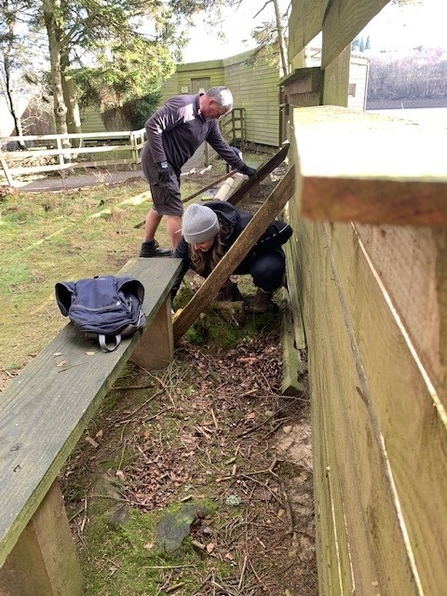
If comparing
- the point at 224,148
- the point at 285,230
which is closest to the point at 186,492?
the point at 285,230

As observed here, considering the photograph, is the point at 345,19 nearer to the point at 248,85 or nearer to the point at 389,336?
the point at 389,336

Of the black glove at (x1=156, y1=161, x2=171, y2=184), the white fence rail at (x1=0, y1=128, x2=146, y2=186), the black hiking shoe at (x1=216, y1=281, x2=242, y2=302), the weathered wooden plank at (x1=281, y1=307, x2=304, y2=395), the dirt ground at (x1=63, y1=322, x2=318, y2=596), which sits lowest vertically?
the dirt ground at (x1=63, y1=322, x2=318, y2=596)

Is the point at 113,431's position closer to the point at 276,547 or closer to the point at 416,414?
the point at 276,547

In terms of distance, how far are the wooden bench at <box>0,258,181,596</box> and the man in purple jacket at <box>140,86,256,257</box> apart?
2.76 metres

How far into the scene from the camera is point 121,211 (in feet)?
28.3

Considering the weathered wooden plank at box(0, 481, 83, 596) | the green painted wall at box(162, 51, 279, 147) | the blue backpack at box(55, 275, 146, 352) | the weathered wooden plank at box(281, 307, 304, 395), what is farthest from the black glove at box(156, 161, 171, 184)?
the green painted wall at box(162, 51, 279, 147)

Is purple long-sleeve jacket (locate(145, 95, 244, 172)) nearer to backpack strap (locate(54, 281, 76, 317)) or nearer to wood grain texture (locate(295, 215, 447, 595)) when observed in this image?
backpack strap (locate(54, 281, 76, 317))

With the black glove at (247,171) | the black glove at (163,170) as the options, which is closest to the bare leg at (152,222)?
the black glove at (163,170)

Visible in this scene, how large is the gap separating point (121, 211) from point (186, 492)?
22.3 feet

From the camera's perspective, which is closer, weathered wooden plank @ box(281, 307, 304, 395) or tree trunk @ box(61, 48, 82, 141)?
weathered wooden plank @ box(281, 307, 304, 395)

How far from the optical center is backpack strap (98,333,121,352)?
253 cm

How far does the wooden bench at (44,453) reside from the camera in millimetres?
1641

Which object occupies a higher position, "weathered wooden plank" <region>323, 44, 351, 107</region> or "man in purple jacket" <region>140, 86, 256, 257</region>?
"weathered wooden plank" <region>323, 44, 351, 107</region>

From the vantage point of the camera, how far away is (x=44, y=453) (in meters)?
1.78
